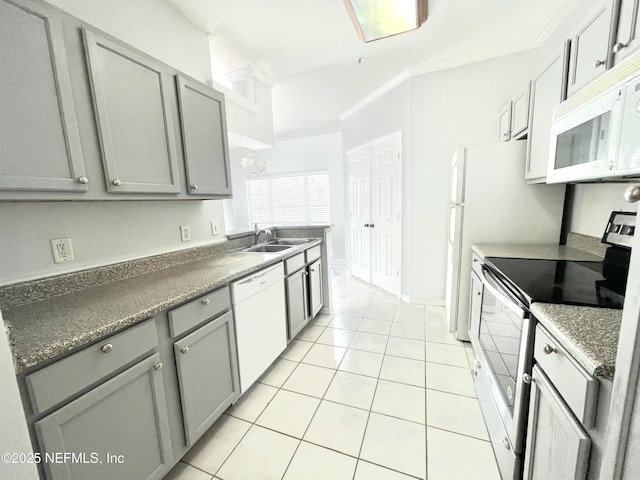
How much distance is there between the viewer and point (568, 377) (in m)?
0.75

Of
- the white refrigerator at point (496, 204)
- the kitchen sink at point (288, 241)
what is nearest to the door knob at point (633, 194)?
the white refrigerator at point (496, 204)

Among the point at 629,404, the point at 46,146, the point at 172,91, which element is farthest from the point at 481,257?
the point at 46,146

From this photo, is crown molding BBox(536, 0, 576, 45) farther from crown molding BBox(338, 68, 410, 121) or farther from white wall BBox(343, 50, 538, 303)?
crown molding BBox(338, 68, 410, 121)

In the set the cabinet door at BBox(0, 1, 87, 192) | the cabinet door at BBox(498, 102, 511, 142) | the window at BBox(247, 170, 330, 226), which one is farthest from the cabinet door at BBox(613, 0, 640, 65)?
the window at BBox(247, 170, 330, 226)

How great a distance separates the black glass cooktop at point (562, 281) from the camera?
3.26 ft

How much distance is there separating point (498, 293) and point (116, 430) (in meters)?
1.83

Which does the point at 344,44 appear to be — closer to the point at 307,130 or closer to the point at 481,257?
the point at 481,257

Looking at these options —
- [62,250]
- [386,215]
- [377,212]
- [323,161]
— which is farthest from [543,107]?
[323,161]

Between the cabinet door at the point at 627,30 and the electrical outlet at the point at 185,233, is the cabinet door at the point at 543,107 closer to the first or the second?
the cabinet door at the point at 627,30

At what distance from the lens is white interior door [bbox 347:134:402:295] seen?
339 centimetres

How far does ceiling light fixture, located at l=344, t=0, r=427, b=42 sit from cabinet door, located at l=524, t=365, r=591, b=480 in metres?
2.34

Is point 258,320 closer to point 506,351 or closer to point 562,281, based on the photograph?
point 506,351

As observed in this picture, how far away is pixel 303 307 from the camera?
8.32 feet

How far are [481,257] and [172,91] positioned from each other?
233cm
